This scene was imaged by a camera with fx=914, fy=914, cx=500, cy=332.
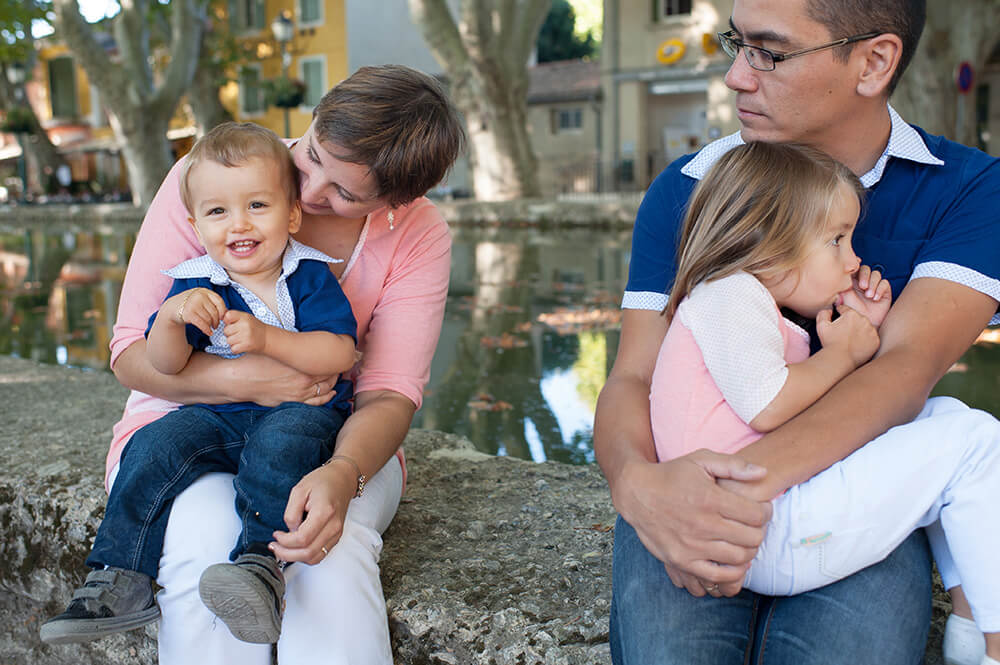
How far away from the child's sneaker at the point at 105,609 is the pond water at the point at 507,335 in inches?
31.1

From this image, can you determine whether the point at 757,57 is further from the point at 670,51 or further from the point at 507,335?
the point at 670,51

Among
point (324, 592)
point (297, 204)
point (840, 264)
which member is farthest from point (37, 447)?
point (840, 264)

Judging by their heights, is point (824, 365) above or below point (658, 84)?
below

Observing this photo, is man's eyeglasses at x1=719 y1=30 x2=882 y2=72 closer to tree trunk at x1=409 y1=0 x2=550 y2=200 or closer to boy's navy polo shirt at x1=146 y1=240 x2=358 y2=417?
boy's navy polo shirt at x1=146 y1=240 x2=358 y2=417

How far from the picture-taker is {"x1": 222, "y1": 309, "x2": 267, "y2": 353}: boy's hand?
186 cm

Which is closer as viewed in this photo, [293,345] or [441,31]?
[293,345]

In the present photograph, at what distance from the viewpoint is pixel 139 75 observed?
63.7ft

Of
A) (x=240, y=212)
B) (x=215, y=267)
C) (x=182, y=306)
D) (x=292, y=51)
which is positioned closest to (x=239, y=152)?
(x=240, y=212)

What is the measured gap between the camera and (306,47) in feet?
92.7

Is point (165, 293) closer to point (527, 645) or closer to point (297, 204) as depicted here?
point (297, 204)

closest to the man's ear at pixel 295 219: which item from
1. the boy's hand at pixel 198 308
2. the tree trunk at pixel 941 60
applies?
the boy's hand at pixel 198 308

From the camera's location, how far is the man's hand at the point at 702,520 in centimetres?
148

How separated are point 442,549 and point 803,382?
894 mm

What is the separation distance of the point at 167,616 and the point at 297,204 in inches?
36.9
